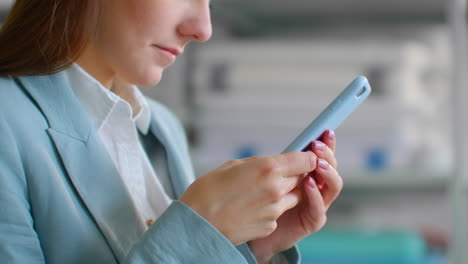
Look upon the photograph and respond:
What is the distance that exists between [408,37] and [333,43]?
0.87 ft

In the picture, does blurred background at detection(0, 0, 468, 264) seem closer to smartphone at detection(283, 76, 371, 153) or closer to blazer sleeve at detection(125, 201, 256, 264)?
smartphone at detection(283, 76, 371, 153)

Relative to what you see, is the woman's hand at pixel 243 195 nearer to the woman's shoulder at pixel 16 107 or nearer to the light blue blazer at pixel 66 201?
the light blue blazer at pixel 66 201

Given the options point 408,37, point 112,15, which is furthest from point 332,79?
point 112,15

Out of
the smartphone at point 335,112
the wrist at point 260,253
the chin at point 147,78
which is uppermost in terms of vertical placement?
the chin at point 147,78

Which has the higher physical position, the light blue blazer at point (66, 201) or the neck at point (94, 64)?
the neck at point (94, 64)

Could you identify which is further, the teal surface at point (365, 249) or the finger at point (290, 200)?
the teal surface at point (365, 249)

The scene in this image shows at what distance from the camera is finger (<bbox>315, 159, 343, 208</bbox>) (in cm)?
63

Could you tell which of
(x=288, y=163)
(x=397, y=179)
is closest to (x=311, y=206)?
(x=288, y=163)

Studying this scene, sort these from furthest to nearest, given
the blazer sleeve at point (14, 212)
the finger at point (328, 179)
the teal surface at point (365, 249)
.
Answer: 1. the teal surface at point (365, 249)
2. the finger at point (328, 179)
3. the blazer sleeve at point (14, 212)

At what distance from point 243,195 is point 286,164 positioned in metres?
0.05

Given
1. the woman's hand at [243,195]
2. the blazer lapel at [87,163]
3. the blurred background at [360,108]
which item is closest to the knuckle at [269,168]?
the woman's hand at [243,195]

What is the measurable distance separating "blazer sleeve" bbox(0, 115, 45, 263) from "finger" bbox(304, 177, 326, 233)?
0.91ft

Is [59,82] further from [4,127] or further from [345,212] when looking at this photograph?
[345,212]

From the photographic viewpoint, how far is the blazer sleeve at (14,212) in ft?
1.72
